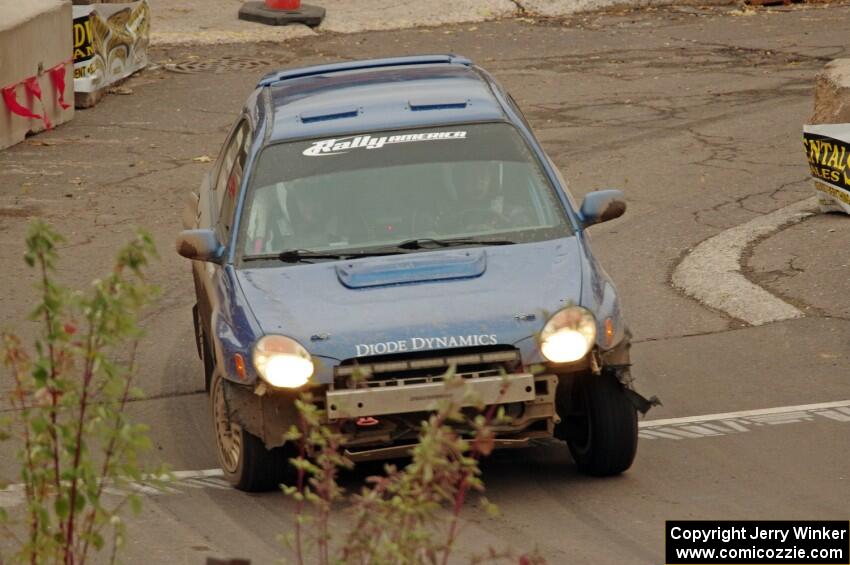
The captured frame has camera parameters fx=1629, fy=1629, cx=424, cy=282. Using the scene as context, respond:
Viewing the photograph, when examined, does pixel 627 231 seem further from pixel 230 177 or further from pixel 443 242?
pixel 443 242

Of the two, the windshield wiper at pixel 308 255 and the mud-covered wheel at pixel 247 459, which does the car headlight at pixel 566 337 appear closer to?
the windshield wiper at pixel 308 255

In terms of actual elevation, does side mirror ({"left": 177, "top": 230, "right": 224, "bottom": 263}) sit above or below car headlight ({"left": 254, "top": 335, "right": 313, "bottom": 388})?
above

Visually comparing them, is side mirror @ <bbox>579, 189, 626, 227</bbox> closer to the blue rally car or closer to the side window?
the blue rally car

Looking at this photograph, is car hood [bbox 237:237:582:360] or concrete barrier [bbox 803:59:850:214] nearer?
car hood [bbox 237:237:582:360]

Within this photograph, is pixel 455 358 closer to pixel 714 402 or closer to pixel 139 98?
pixel 714 402

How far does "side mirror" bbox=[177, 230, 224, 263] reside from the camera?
25.5 feet

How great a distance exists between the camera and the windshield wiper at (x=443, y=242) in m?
7.69

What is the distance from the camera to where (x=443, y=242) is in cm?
771

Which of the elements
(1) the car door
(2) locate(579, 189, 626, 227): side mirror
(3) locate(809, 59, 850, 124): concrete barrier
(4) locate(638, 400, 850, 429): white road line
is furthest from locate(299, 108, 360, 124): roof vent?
(3) locate(809, 59, 850, 124): concrete barrier

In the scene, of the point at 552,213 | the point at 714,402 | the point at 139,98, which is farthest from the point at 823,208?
the point at 139,98

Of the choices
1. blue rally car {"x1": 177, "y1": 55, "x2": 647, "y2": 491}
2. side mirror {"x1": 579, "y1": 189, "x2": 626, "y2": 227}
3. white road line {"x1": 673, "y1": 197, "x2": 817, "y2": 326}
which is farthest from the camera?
white road line {"x1": 673, "y1": 197, "x2": 817, "y2": 326}

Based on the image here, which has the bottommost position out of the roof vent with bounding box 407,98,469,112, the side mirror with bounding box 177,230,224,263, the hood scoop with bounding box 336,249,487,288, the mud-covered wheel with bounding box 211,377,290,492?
A: the mud-covered wheel with bounding box 211,377,290,492

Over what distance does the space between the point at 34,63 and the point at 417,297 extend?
1017cm

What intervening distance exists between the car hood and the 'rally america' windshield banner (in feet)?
16.6
